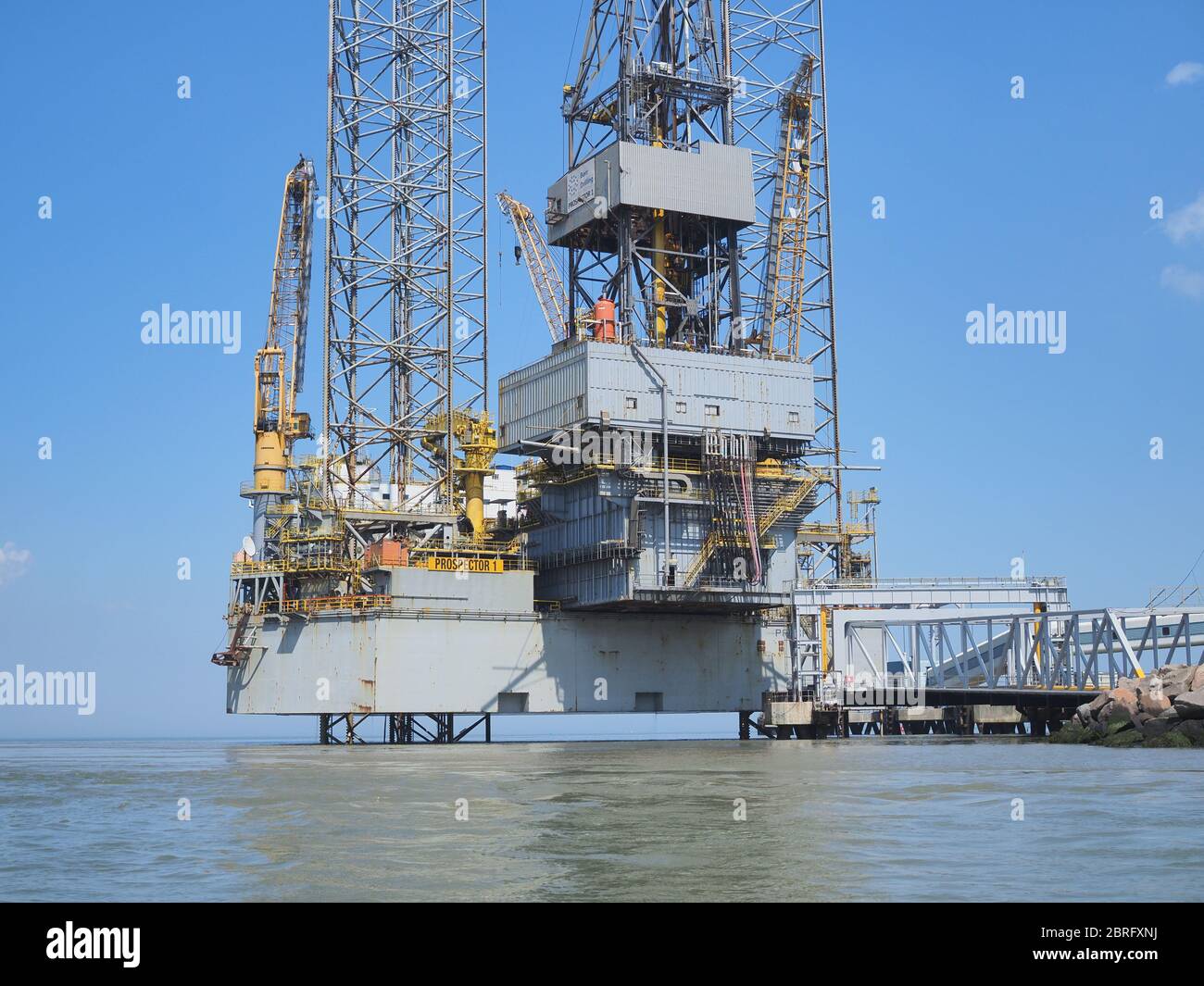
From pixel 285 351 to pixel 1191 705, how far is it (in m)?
58.6

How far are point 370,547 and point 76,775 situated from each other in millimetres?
24222

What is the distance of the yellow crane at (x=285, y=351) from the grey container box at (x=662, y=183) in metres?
20.0

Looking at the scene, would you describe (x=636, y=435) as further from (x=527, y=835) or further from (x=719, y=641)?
(x=527, y=835)

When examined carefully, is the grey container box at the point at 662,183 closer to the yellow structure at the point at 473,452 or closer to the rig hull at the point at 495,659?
the yellow structure at the point at 473,452

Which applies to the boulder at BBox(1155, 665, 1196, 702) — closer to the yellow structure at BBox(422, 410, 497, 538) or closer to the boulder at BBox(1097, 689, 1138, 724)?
the boulder at BBox(1097, 689, 1138, 724)

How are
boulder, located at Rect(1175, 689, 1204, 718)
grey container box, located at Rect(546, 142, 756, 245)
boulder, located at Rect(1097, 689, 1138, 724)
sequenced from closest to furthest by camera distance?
boulder, located at Rect(1175, 689, 1204, 718) < boulder, located at Rect(1097, 689, 1138, 724) < grey container box, located at Rect(546, 142, 756, 245)

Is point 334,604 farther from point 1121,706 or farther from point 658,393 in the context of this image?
point 1121,706

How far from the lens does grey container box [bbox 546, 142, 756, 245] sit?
7512 cm

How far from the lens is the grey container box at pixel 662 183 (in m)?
75.1

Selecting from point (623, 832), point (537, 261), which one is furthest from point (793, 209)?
point (623, 832)

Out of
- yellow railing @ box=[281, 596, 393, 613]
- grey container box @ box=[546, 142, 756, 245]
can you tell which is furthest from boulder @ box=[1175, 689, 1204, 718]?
yellow railing @ box=[281, 596, 393, 613]

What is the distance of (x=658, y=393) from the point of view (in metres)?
71.8

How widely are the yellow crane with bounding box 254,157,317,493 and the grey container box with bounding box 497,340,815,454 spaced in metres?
14.4
